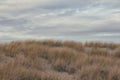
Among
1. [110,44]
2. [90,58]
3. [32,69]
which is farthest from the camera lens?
[110,44]

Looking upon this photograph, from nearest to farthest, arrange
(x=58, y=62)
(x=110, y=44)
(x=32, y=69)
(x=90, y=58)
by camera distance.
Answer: (x=32, y=69)
(x=58, y=62)
(x=90, y=58)
(x=110, y=44)

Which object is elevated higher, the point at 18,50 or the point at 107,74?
the point at 18,50

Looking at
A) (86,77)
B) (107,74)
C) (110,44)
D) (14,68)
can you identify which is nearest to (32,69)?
(14,68)

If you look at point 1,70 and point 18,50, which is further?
point 18,50

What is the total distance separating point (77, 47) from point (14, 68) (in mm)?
5346

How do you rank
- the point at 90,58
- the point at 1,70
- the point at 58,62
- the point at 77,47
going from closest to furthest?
the point at 1,70 → the point at 58,62 → the point at 90,58 → the point at 77,47

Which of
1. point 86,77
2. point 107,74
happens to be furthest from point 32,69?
point 107,74

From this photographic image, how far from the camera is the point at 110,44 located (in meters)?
16.2

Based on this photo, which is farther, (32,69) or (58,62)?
(58,62)

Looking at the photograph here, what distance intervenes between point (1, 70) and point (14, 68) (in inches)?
18.4

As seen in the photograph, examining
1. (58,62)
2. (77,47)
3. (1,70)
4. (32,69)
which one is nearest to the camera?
(1,70)

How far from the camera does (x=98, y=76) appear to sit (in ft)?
32.1

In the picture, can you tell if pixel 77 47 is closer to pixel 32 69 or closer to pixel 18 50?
pixel 18 50

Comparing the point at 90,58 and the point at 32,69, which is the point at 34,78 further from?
the point at 90,58
